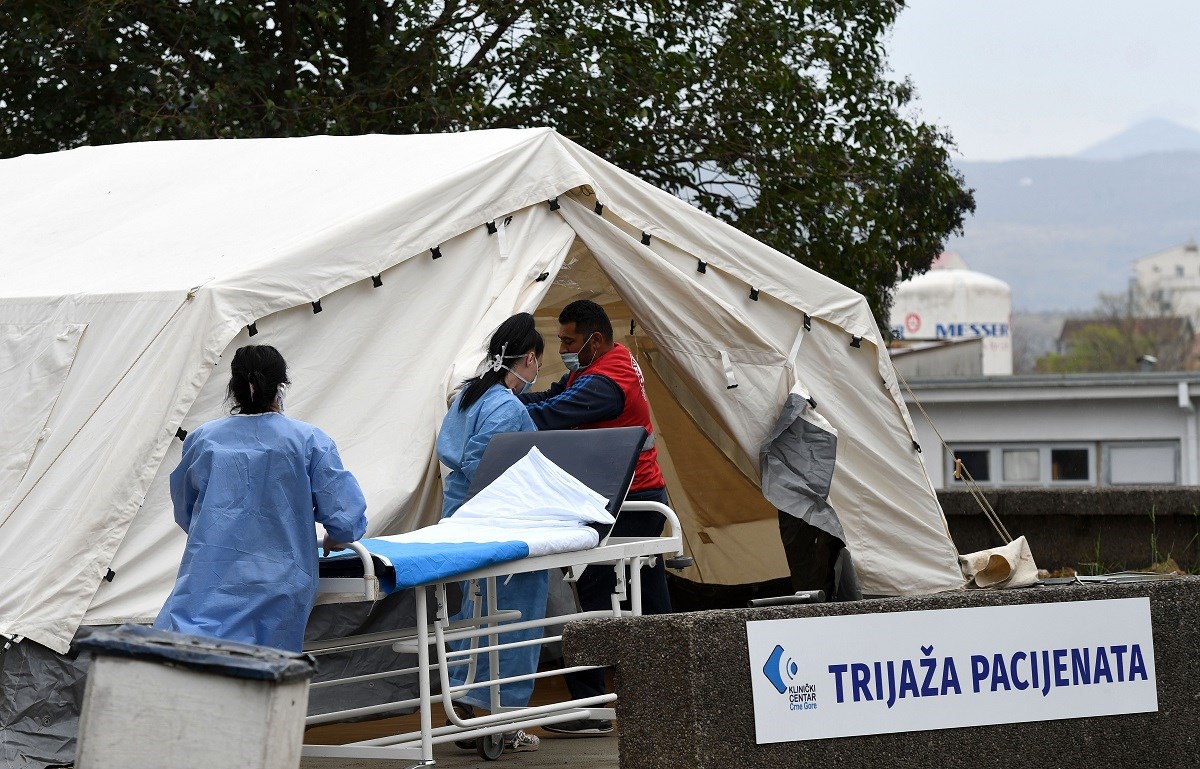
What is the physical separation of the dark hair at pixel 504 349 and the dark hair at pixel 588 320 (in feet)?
2.14

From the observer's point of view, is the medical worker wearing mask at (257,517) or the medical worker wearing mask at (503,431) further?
the medical worker wearing mask at (503,431)

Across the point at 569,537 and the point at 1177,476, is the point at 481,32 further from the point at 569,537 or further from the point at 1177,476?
the point at 1177,476

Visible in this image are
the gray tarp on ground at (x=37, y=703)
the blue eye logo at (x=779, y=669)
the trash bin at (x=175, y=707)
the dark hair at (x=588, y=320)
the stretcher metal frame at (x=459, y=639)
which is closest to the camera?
the trash bin at (x=175, y=707)

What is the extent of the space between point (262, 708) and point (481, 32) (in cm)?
1031

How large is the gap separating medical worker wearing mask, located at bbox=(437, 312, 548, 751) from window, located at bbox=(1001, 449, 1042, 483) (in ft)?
50.9

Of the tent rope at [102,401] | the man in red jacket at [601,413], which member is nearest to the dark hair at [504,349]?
the man in red jacket at [601,413]

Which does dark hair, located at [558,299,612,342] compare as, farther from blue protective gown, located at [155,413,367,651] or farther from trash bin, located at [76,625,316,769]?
trash bin, located at [76,625,316,769]

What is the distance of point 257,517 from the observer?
4566 millimetres

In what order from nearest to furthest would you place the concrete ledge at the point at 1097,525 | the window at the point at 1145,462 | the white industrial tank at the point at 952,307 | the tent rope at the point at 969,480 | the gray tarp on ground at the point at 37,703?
the gray tarp on ground at the point at 37,703, the tent rope at the point at 969,480, the concrete ledge at the point at 1097,525, the window at the point at 1145,462, the white industrial tank at the point at 952,307

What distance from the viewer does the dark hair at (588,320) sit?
6605mm

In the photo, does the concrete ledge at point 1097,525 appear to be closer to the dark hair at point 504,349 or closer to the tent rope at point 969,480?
the tent rope at point 969,480

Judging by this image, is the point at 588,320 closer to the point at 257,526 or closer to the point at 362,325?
the point at 362,325

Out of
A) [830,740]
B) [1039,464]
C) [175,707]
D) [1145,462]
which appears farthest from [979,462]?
[175,707]

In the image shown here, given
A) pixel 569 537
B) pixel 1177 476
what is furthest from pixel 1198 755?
pixel 1177 476
